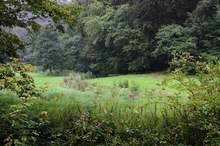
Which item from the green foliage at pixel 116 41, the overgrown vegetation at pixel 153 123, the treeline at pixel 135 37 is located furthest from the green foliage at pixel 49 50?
the overgrown vegetation at pixel 153 123

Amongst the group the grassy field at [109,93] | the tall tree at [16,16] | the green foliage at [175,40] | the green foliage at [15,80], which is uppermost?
the green foliage at [175,40]

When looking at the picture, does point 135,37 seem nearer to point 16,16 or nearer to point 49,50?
point 49,50

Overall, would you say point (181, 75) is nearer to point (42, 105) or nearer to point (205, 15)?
point (42, 105)

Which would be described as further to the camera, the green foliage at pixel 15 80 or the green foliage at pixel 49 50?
the green foliage at pixel 49 50

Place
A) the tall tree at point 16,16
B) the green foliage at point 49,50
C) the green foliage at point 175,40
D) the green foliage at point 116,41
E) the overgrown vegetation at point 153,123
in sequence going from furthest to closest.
Result: the green foliage at point 49,50, the green foliage at point 116,41, the green foliage at point 175,40, the tall tree at point 16,16, the overgrown vegetation at point 153,123

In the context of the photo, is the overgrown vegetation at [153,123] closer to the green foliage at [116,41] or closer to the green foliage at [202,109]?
the green foliage at [202,109]

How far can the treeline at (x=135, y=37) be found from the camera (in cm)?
2148

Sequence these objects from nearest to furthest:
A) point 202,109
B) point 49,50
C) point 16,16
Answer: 1. point 202,109
2. point 16,16
3. point 49,50

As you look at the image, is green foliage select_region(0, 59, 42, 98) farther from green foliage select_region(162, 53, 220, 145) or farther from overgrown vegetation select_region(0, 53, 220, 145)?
green foliage select_region(162, 53, 220, 145)

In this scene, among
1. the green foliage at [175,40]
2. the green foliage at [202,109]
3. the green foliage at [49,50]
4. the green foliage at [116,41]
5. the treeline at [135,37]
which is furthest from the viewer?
the green foliage at [49,50]

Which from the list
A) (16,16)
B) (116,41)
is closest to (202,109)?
(16,16)

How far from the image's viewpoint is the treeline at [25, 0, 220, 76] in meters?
21.5

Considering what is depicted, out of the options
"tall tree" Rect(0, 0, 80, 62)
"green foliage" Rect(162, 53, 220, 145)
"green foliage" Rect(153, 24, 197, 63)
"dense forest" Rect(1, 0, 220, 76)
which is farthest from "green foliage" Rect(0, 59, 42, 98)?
"green foliage" Rect(153, 24, 197, 63)

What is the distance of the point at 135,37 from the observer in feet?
84.7
